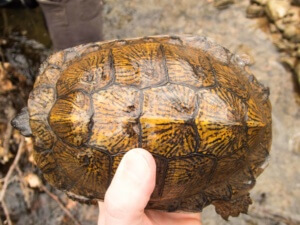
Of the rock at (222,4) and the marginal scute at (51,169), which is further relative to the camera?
the rock at (222,4)

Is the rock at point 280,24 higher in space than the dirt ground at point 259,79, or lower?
higher

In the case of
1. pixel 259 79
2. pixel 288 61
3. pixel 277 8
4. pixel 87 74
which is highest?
pixel 87 74

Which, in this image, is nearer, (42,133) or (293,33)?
(42,133)

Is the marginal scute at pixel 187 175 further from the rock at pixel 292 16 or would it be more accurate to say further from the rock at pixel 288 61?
the rock at pixel 292 16

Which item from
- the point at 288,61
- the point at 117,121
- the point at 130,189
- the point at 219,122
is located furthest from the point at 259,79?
the point at 130,189

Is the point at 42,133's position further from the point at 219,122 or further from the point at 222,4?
the point at 222,4

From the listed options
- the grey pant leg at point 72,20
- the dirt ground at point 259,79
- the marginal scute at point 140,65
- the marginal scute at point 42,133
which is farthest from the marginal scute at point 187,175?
the grey pant leg at point 72,20

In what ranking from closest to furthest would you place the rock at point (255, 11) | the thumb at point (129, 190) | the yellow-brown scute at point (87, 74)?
the thumb at point (129, 190) → the yellow-brown scute at point (87, 74) → the rock at point (255, 11)
